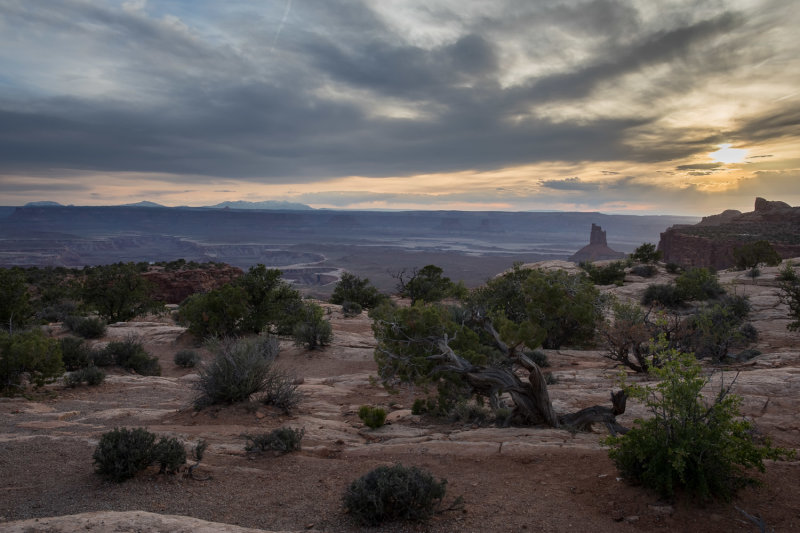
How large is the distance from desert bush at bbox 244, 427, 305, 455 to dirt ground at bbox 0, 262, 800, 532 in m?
0.16

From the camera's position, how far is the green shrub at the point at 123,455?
5.09 m

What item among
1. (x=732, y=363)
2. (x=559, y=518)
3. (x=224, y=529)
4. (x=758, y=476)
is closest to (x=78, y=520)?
(x=224, y=529)

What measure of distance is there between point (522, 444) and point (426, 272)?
75.2 feet

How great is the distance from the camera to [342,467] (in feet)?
19.9

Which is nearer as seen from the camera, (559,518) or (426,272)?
(559,518)

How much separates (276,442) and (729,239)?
64.3 meters

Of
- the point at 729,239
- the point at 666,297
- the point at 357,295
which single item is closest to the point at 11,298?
the point at 357,295

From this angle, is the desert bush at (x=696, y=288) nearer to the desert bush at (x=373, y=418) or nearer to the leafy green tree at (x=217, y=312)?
the desert bush at (x=373, y=418)

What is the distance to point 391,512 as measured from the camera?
4426 mm

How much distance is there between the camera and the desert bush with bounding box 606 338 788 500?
4.42m

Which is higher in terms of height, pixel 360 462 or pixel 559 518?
pixel 559 518

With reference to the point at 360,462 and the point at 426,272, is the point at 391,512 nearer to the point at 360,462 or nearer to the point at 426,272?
the point at 360,462

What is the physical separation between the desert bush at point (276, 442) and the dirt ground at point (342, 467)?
0.51ft

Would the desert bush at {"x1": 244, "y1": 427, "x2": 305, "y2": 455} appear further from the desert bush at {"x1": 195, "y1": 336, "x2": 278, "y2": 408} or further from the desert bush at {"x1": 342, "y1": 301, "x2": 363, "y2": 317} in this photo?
the desert bush at {"x1": 342, "y1": 301, "x2": 363, "y2": 317}
